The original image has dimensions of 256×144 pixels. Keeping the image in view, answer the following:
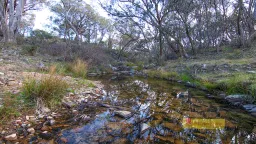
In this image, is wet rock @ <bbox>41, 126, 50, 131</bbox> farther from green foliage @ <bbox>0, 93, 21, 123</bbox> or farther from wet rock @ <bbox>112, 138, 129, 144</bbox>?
wet rock @ <bbox>112, 138, 129, 144</bbox>

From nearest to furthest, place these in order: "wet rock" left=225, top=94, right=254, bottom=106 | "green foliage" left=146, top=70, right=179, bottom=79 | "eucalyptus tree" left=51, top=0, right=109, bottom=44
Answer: "wet rock" left=225, top=94, right=254, bottom=106 < "green foliage" left=146, top=70, right=179, bottom=79 < "eucalyptus tree" left=51, top=0, right=109, bottom=44

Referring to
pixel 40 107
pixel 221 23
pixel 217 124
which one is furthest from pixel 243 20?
pixel 40 107

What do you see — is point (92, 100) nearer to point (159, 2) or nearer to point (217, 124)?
point (217, 124)

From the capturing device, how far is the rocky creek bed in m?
1.75

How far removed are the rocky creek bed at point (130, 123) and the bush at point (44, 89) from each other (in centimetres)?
21

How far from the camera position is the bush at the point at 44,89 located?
2.25 meters

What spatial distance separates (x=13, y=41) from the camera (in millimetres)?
9750

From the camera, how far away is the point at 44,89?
226 centimetres

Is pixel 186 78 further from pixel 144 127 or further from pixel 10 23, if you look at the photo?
pixel 10 23

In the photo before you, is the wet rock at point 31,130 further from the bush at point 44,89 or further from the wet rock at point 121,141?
the wet rock at point 121,141

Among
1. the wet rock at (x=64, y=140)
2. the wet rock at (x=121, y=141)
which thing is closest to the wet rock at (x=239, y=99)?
the wet rock at (x=121, y=141)

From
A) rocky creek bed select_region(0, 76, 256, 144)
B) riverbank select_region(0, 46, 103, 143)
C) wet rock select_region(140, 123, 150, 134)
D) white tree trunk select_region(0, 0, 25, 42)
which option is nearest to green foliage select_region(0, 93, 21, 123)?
riverbank select_region(0, 46, 103, 143)

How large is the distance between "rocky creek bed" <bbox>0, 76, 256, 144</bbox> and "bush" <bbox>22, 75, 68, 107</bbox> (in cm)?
21

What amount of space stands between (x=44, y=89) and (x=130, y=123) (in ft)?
4.52
